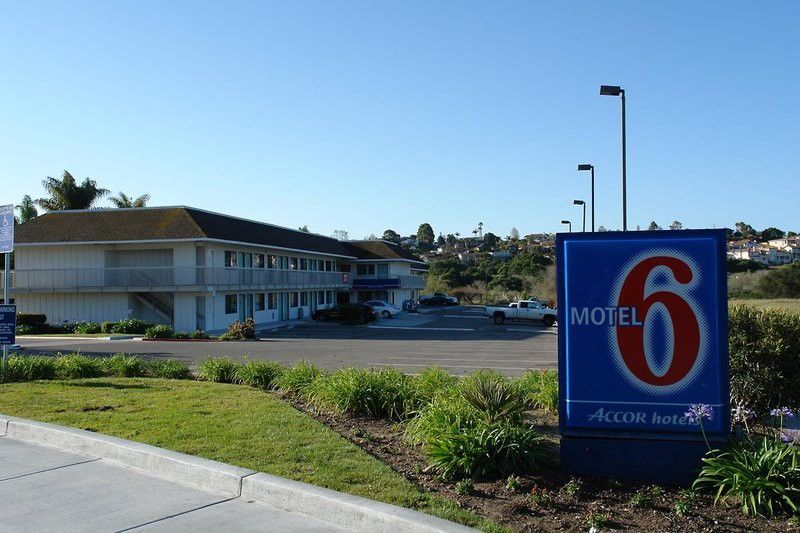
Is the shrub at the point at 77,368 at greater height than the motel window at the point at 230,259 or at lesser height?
lesser

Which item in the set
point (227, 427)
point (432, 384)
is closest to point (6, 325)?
point (227, 427)

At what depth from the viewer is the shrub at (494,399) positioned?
7920 millimetres

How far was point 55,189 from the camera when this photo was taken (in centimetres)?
5997

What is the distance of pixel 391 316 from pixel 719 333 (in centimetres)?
4953

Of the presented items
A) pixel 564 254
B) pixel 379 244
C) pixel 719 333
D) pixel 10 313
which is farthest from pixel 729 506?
pixel 379 244

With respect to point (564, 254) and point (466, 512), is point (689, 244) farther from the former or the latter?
point (466, 512)

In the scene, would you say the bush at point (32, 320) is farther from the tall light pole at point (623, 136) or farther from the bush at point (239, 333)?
the tall light pole at point (623, 136)

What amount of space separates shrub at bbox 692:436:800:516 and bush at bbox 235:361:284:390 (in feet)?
26.6

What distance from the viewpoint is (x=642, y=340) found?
6727 mm

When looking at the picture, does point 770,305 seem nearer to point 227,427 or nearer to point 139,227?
point 227,427

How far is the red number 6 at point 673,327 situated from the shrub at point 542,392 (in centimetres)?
252

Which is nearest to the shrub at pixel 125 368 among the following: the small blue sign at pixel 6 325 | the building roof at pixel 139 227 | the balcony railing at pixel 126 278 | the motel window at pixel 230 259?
the small blue sign at pixel 6 325

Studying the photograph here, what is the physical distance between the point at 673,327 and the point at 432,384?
4.11m

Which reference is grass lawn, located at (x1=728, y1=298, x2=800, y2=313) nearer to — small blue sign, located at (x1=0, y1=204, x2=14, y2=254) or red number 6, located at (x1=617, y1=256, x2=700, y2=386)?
red number 6, located at (x1=617, y1=256, x2=700, y2=386)
